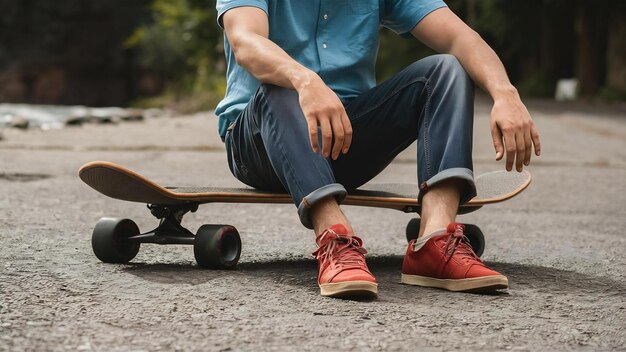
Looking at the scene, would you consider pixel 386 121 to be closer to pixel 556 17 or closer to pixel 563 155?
pixel 563 155

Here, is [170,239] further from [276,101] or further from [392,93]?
[392,93]

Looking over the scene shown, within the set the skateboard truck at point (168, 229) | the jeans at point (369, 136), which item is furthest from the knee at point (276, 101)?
the skateboard truck at point (168, 229)

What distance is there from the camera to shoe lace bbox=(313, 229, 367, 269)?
2.09m

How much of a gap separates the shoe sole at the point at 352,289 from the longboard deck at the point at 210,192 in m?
0.40

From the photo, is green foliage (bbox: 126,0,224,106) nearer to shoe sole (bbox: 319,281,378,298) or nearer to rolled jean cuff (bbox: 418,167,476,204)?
rolled jean cuff (bbox: 418,167,476,204)

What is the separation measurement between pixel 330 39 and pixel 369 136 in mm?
289

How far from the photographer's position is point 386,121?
8.05ft

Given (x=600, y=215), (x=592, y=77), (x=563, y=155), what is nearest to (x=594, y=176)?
(x=563, y=155)

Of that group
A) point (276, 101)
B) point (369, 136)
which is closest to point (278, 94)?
point (276, 101)

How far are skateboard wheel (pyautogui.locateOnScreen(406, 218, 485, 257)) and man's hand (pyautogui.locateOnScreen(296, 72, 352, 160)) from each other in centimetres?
66

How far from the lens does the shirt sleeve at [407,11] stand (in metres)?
2.60

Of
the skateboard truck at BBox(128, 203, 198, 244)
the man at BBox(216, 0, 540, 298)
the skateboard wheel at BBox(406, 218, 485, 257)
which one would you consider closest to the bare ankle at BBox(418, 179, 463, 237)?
the man at BBox(216, 0, 540, 298)

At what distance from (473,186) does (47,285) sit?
99 centimetres

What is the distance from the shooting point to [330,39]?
8.44 ft
